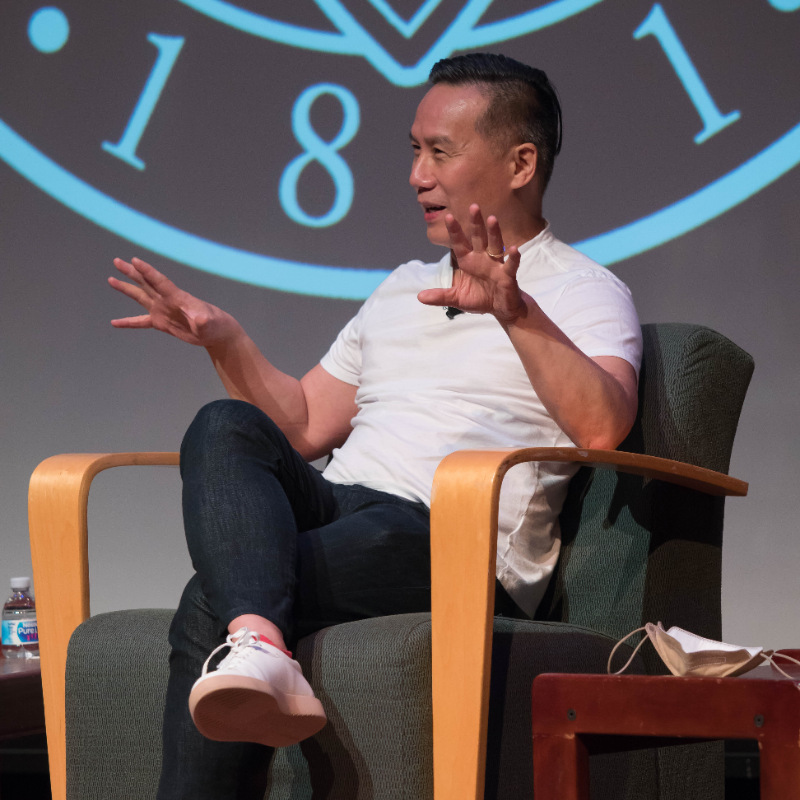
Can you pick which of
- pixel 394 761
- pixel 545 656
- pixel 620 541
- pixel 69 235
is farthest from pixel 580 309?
pixel 69 235

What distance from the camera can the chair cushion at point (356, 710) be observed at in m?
0.96

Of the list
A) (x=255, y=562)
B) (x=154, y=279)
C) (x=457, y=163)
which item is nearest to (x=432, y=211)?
(x=457, y=163)

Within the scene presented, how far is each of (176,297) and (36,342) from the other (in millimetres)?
1112

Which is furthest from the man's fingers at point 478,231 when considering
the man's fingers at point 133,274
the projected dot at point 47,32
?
the projected dot at point 47,32

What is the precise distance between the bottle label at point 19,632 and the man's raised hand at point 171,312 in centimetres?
76

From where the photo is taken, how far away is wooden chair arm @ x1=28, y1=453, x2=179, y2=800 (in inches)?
49.9

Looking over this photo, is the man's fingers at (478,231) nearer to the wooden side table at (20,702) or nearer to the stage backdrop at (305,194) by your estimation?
the wooden side table at (20,702)

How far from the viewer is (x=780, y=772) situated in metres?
0.79

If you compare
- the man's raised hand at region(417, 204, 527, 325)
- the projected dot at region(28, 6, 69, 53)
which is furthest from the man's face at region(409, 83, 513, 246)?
the projected dot at region(28, 6, 69, 53)

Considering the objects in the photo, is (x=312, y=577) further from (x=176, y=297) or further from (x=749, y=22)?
(x=749, y=22)

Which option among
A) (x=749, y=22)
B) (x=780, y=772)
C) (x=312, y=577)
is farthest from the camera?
(x=749, y=22)

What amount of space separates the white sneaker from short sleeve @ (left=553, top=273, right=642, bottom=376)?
0.57 metres

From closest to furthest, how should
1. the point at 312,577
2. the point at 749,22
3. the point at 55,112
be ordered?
the point at 312,577, the point at 749,22, the point at 55,112

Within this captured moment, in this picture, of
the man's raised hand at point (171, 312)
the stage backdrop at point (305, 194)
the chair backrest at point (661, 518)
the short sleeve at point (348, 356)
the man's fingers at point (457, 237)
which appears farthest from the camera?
the stage backdrop at point (305, 194)
